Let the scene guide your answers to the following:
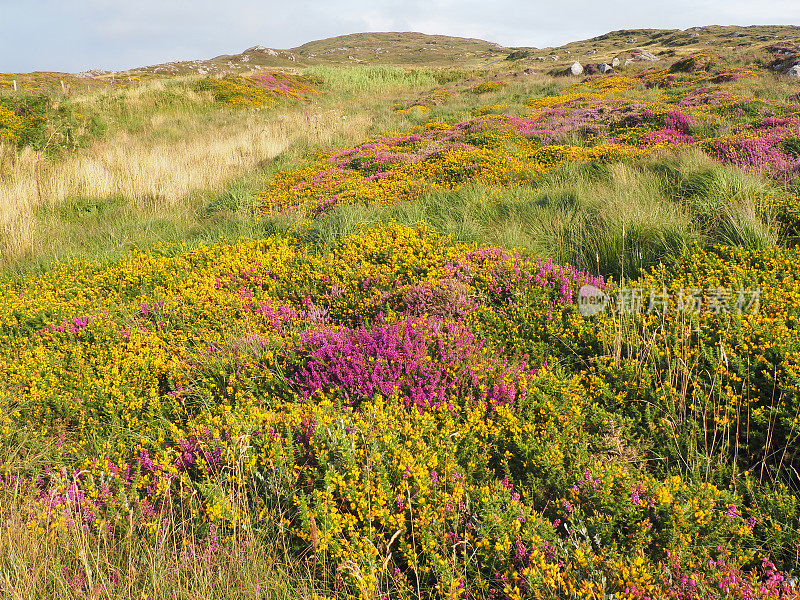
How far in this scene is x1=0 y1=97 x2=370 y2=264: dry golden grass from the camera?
8000mm

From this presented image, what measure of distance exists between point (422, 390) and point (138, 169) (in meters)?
9.78

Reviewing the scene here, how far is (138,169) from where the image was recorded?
991 cm

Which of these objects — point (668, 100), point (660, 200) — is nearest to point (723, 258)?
point (660, 200)

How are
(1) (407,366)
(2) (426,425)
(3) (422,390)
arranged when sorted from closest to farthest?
1. (2) (426,425)
2. (3) (422,390)
3. (1) (407,366)

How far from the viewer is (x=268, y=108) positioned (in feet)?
76.8

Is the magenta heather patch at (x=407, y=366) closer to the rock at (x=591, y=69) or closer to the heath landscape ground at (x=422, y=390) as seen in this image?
the heath landscape ground at (x=422, y=390)

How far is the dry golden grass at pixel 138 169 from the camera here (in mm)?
8000

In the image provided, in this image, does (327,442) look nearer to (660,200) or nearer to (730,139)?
(660,200)

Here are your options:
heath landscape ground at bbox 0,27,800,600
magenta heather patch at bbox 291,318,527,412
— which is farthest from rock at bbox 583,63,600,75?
magenta heather patch at bbox 291,318,527,412

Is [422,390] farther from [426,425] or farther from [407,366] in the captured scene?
[426,425]

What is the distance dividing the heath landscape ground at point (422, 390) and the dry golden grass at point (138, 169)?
37cm

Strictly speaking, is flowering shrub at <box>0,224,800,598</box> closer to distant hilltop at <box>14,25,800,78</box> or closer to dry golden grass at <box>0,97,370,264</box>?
dry golden grass at <box>0,97,370,264</box>

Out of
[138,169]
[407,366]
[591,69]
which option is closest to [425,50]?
[591,69]

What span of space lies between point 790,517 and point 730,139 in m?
7.83
